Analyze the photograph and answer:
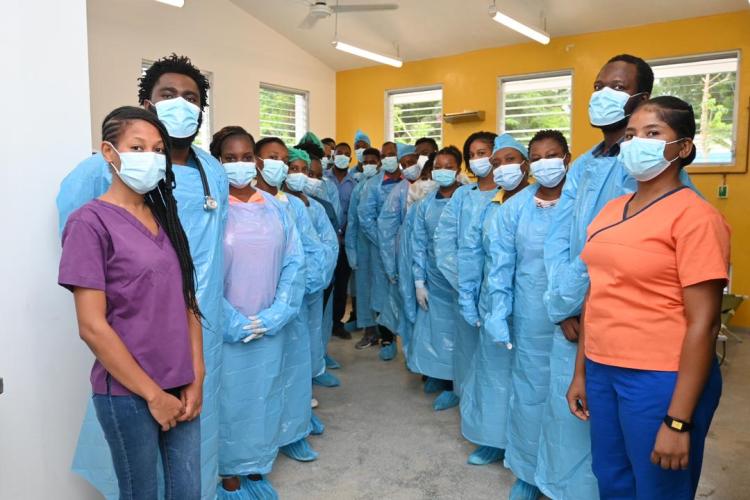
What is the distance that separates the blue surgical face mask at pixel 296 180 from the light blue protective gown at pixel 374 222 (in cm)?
152

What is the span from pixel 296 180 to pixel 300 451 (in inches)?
57.2

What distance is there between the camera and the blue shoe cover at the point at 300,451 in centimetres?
269

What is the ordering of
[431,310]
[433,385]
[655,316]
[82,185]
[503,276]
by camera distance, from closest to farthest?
[655,316], [82,185], [503,276], [431,310], [433,385]

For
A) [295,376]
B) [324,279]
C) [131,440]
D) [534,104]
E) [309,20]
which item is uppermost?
[309,20]

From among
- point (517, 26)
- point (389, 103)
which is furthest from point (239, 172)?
point (389, 103)

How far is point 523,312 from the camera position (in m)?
2.28

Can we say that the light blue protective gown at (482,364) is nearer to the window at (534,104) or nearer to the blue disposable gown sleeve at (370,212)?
the blue disposable gown sleeve at (370,212)

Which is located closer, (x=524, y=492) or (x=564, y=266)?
(x=564, y=266)

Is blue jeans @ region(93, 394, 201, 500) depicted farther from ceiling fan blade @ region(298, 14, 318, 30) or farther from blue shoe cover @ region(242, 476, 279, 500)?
ceiling fan blade @ region(298, 14, 318, 30)

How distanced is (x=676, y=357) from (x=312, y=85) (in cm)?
735

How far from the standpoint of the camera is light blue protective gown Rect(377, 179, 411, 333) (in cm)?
426

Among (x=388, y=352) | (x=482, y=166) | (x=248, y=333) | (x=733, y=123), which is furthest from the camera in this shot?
(x=733, y=123)

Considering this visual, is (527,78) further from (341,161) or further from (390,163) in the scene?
(390,163)

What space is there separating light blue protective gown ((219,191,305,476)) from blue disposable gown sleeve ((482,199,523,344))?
32.3 inches
